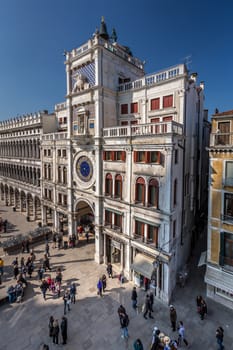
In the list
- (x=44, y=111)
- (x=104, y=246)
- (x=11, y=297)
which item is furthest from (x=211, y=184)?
(x=44, y=111)

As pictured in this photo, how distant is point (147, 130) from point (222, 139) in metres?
6.18

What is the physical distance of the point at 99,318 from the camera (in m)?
14.7

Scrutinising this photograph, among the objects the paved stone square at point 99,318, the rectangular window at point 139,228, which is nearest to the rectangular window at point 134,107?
the rectangular window at point 139,228

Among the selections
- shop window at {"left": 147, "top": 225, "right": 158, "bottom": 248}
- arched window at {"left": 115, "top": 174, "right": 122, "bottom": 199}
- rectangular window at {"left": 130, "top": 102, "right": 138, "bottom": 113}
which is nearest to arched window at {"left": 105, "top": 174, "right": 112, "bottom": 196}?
arched window at {"left": 115, "top": 174, "right": 122, "bottom": 199}

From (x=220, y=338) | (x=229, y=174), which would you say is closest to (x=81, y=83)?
(x=229, y=174)

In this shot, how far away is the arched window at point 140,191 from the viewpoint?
17.5m

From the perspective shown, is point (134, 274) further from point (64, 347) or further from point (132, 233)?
point (64, 347)

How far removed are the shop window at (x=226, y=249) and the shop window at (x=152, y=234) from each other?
519 cm

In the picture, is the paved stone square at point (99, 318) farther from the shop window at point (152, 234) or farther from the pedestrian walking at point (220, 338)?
the shop window at point (152, 234)

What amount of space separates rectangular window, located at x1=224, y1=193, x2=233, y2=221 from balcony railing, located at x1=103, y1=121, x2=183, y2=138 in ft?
21.7

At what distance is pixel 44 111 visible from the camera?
3269 cm

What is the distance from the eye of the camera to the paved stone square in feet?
42.0

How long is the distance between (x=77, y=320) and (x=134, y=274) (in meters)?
6.41

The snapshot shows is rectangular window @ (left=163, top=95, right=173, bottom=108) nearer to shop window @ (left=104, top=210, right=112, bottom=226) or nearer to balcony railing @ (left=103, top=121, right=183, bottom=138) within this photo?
balcony railing @ (left=103, top=121, right=183, bottom=138)
